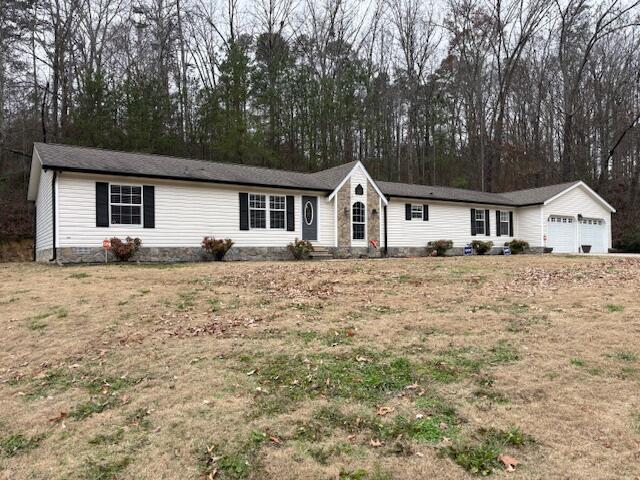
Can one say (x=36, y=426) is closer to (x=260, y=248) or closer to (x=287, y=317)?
(x=287, y=317)

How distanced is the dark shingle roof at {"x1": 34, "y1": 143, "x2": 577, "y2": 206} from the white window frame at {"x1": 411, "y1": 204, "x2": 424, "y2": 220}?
55 cm

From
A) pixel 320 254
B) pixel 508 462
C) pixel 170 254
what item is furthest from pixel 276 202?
pixel 508 462

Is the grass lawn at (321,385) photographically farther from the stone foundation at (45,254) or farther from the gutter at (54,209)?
the stone foundation at (45,254)

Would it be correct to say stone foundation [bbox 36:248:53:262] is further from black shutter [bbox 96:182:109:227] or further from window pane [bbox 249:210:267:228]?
window pane [bbox 249:210:267:228]

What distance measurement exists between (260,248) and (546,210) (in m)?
17.1

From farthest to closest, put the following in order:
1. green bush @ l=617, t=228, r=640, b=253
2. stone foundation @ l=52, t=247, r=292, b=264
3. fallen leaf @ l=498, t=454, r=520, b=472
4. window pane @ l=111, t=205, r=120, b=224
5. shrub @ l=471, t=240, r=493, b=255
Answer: green bush @ l=617, t=228, r=640, b=253 < shrub @ l=471, t=240, r=493, b=255 < window pane @ l=111, t=205, r=120, b=224 < stone foundation @ l=52, t=247, r=292, b=264 < fallen leaf @ l=498, t=454, r=520, b=472

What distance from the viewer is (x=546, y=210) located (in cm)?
2478

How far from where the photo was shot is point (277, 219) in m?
17.8

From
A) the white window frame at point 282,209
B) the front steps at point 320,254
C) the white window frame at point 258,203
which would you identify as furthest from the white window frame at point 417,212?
the white window frame at point 258,203

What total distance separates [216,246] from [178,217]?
1.69 m

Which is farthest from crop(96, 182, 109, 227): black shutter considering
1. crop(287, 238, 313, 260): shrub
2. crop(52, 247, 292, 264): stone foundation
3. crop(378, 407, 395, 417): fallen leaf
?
crop(378, 407, 395, 417): fallen leaf

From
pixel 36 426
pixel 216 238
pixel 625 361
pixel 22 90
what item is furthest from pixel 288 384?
pixel 22 90

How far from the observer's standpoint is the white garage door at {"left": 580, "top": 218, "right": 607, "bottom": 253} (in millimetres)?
26844

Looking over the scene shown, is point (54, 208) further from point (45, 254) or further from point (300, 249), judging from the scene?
point (300, 249)
